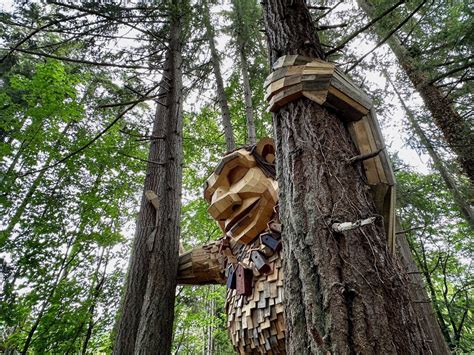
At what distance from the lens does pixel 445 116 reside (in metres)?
5.53

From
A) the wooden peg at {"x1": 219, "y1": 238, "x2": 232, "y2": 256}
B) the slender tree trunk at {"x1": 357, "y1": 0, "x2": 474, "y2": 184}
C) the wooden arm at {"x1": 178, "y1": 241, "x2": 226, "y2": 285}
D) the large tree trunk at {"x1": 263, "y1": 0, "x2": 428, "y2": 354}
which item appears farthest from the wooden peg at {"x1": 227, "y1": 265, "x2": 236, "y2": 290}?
the slender tree trunk at {"x1": 357, "y1": 0, "x2": 474, "y2": 184}

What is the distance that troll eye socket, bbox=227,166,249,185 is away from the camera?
2.49 m

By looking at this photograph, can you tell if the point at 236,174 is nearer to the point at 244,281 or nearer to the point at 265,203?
the point at 265,203

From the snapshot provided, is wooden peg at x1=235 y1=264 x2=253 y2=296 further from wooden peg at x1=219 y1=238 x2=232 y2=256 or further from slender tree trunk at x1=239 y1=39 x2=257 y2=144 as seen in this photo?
slender tree trunk at x1=239 y1=39 x2=257 y2=144

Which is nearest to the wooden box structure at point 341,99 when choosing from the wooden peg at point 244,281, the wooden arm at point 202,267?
the wooden peg at point 244,281

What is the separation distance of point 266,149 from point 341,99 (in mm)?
923

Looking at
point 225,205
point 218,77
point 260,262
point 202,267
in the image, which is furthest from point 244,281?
point 218,77

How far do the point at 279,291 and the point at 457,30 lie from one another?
4.81m

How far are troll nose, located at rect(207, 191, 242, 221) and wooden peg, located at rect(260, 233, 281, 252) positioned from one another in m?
0.39

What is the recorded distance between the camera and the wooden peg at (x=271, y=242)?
2018mm

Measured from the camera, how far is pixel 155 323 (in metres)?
2.52

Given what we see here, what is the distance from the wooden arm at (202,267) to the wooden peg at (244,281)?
26.9 inches

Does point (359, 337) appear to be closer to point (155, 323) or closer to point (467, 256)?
point (155, 323)

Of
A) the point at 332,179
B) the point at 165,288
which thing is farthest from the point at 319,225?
the point at 165,288
